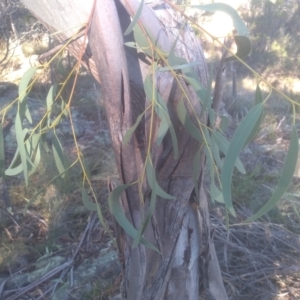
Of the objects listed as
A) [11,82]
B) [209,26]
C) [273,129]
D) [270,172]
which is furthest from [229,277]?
[209,26]

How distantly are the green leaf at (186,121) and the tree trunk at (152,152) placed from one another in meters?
0.03

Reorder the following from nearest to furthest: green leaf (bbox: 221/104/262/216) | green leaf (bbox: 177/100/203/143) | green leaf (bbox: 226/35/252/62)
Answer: green leaf (bbox: 221/104/262/216) < green leaf (bbox: 226/35/252/62) < green leaf (bbox: 177/100/203/143)

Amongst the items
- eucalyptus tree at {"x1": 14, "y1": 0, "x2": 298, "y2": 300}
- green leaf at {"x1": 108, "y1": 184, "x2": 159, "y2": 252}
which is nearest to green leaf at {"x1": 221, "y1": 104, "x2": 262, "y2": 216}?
eucalyptus tree at {"x1": 14, "y1": 0, "x2": 298, "y2": 300}

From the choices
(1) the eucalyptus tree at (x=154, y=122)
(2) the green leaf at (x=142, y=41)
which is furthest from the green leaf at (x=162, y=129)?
(2) the green leaf at (x=142, y=41)

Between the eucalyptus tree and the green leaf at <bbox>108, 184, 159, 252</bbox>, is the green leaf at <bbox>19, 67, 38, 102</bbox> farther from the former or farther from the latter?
the green leaf at <bbox>108, 184, 159, 252</bbox>

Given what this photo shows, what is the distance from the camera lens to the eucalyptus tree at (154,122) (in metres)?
1.16

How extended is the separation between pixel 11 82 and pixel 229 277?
13.3 feet

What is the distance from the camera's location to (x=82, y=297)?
2428 mm

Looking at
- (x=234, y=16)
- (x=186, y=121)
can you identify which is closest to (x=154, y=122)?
(x=186, y=121)

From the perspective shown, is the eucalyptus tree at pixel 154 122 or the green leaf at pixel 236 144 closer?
the green leaf at pixel 236 144

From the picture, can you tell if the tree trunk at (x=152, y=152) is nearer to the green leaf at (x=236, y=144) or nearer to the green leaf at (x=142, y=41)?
the green leaf at (x=142, y=41)

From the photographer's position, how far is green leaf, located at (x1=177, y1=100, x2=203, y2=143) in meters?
1.22

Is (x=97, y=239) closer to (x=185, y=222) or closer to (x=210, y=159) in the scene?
(x=185, y=222)

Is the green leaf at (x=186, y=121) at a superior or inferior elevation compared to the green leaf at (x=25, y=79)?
inferior
